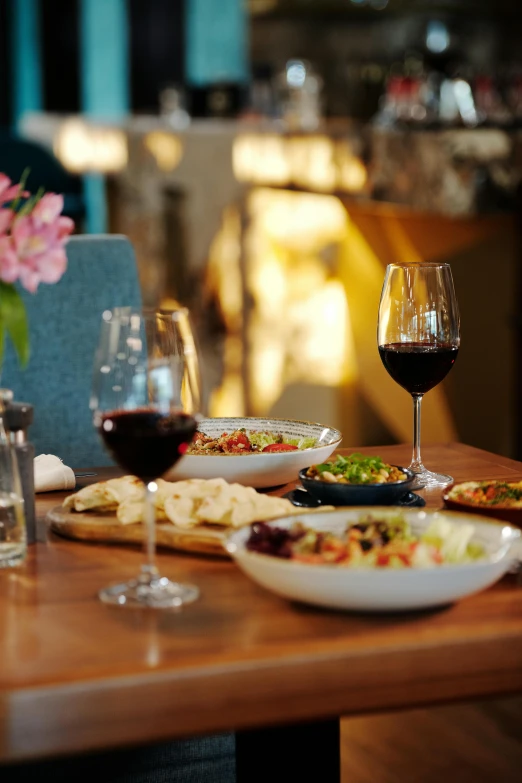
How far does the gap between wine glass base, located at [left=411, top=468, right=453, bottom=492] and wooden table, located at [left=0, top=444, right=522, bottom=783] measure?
326 millimetres

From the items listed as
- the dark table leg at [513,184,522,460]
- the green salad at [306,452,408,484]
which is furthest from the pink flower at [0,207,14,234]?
the dark table leg at [513,184,522,460]

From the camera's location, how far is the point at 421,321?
3.97ft

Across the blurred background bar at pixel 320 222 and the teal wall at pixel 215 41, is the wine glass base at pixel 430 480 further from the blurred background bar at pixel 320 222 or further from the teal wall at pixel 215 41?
the teal wall at pixel 215 41

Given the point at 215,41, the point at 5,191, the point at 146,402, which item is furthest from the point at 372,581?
the point at 215,41

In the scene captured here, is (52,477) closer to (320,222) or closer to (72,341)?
(72,341)

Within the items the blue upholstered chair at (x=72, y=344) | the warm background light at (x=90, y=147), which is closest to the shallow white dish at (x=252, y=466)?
the blue upholstered chair at (x=72, y=344)

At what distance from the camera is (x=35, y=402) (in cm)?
189

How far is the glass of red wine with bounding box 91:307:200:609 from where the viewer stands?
0.80 meters

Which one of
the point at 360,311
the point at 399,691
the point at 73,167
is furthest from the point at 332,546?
the point at 73,167

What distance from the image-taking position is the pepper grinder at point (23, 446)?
3.08 ft

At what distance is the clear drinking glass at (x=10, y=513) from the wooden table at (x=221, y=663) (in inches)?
2.4

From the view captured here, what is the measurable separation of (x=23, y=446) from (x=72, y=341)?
40.1 inches

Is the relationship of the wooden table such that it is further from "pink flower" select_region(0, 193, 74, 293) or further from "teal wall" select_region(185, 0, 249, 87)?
"teal wall" select_region(185, 0, 249, 87)

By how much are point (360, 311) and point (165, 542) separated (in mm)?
2630
